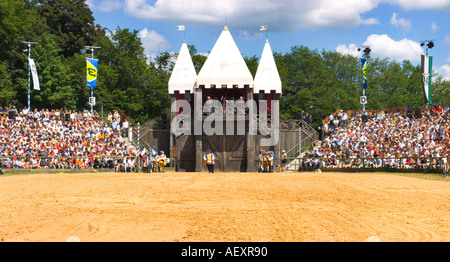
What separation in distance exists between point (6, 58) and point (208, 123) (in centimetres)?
3472

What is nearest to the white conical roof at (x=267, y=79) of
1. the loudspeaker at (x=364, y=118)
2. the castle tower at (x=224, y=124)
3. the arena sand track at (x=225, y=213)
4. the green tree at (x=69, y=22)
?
the castle tower at (x=224, y=124)

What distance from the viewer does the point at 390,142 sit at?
123 ft

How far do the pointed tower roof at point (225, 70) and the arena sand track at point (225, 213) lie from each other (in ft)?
54.5

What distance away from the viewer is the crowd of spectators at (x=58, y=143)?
3472 cm

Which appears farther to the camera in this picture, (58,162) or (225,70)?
(225,70)

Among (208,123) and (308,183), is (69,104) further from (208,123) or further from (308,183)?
(308,183)

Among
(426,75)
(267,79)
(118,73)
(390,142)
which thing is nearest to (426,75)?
(426,75)

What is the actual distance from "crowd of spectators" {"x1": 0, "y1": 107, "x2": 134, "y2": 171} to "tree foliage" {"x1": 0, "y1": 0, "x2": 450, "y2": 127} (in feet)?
43.3

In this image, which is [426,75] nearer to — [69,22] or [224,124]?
[224,124]

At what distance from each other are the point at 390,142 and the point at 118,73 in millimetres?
37520

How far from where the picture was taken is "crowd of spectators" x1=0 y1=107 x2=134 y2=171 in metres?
34.7

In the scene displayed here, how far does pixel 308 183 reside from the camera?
23625 millimetres

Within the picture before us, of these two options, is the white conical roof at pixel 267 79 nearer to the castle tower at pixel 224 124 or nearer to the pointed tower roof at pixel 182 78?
the castle tower at pixel 224 124

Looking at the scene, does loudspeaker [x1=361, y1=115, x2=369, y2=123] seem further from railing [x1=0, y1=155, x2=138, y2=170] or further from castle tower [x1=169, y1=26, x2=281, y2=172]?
railing [x1=0, y1=155, x2=138, y2=170]
